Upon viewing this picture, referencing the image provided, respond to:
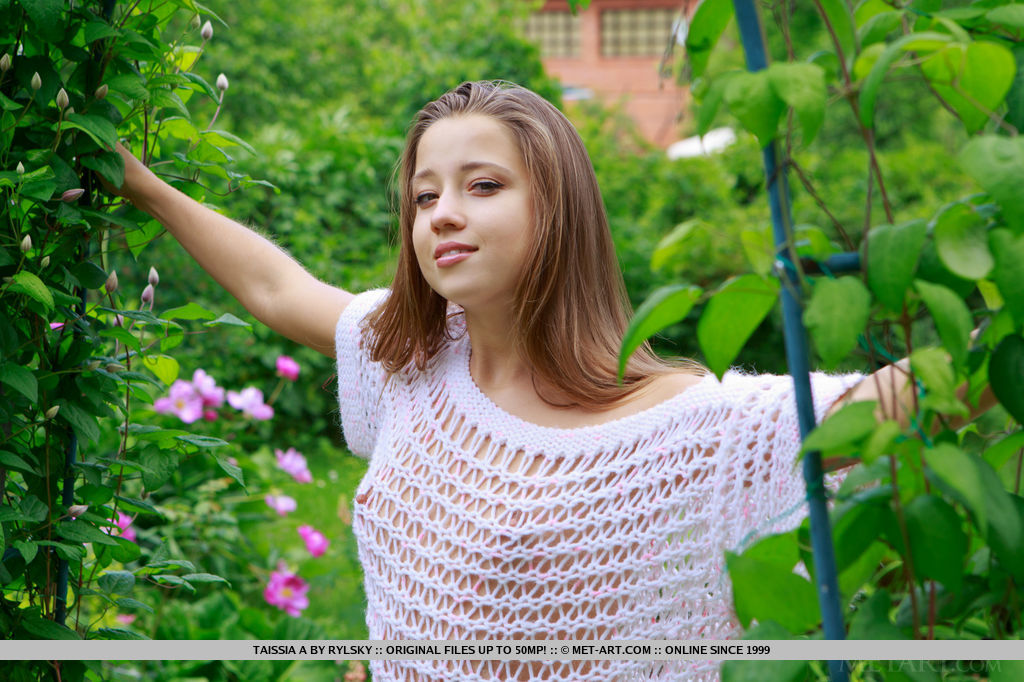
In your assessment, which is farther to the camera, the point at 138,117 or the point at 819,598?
the point at 138,117

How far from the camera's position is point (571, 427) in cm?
133

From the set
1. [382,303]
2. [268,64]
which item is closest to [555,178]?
[382,303]

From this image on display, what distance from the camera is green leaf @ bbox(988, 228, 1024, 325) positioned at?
1.87 feet

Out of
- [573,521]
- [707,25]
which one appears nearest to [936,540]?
[707,25]

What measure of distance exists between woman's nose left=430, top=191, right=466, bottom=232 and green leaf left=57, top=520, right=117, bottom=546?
1.99 ft

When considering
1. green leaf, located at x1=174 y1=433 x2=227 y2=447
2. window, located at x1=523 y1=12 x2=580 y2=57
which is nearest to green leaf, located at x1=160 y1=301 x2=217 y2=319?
green leaf, located at x1=174 y1=433 x2=227 y2=447

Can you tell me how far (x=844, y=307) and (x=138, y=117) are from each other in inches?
44.5

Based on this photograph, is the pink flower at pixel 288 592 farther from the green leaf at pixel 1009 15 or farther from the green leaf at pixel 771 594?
the green leaf at pixel 1009 15

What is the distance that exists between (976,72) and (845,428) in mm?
252

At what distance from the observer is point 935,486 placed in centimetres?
63

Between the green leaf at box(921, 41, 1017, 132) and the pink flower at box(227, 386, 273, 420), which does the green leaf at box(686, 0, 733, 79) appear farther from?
the pink flower at box(227, 386, 273, 420)

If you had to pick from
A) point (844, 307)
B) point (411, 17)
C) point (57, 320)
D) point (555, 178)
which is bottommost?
point (411, 17)

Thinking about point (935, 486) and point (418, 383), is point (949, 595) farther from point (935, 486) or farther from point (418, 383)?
point (418, 383)

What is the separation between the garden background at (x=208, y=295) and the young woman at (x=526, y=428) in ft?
0.59
